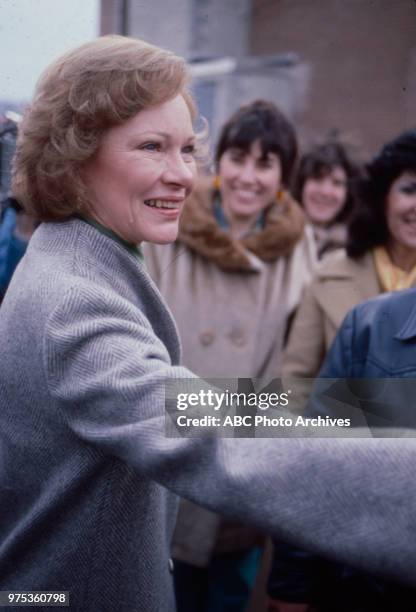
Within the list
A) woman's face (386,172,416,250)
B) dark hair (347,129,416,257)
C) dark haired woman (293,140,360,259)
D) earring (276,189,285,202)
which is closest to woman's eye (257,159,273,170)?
earring (276,189,285,202)

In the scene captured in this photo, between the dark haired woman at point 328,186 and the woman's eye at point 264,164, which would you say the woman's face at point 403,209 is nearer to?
the woman's eye at point 264,164

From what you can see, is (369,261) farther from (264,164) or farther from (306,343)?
(264,164)

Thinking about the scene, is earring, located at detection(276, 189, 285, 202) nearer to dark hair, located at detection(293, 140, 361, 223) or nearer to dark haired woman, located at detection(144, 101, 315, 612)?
dark haired woman, located at detection(144, 101, 315, 612)

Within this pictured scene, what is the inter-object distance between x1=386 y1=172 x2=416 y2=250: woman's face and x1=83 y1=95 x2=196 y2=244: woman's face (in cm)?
98

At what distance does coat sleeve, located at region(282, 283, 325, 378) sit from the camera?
221 centimetres

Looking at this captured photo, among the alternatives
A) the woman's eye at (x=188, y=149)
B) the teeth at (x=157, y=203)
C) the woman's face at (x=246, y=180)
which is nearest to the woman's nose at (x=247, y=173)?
the woman's face at (x=246, y=180)

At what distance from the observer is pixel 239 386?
111 centimetres

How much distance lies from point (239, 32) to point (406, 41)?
4173 millimetres

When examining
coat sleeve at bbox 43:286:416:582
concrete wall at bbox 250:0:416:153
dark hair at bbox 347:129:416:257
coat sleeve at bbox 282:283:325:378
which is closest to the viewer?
coat sleeve at bbox 43:286:416:582

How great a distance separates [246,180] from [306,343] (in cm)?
59

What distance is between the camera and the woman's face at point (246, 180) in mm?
2457

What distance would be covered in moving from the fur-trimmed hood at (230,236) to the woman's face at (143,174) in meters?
1.07

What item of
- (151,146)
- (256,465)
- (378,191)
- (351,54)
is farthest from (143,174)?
(351,54)

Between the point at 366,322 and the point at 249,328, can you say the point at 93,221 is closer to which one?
the point at 366,322
